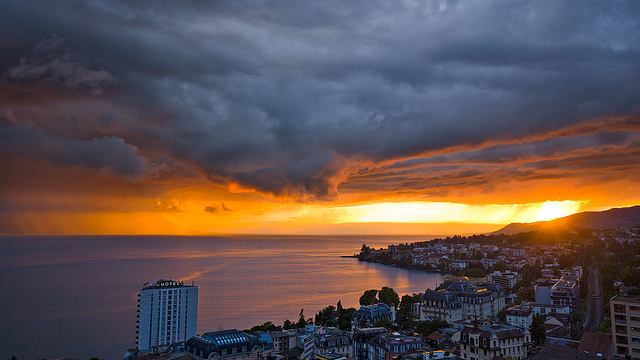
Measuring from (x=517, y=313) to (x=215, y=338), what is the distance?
34.1 meters

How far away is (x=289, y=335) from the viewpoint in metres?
38.0

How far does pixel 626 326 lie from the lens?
26922mm

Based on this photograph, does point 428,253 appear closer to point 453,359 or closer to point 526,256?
point 526,256

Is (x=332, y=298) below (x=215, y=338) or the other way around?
below

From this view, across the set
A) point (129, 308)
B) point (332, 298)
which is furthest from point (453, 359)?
point (129, 308)

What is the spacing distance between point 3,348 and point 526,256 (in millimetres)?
136636

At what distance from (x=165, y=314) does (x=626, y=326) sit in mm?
46370

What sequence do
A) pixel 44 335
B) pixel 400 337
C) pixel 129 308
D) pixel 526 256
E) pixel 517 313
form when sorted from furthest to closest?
pixel 526 256
pixel 129 308
pixel 44 335
pixel 517 313
pixel 400 337

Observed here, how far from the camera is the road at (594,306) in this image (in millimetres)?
40956

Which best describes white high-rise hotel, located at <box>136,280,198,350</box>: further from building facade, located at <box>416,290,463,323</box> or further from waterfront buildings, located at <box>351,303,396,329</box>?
building facade, located at <box>416,290,463,323</box>

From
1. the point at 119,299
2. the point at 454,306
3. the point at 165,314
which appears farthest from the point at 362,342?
the point at 119,299

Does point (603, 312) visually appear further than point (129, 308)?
No

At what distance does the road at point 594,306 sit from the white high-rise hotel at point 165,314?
44828 mm

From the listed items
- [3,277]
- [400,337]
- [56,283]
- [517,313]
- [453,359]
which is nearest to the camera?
[453,359]
